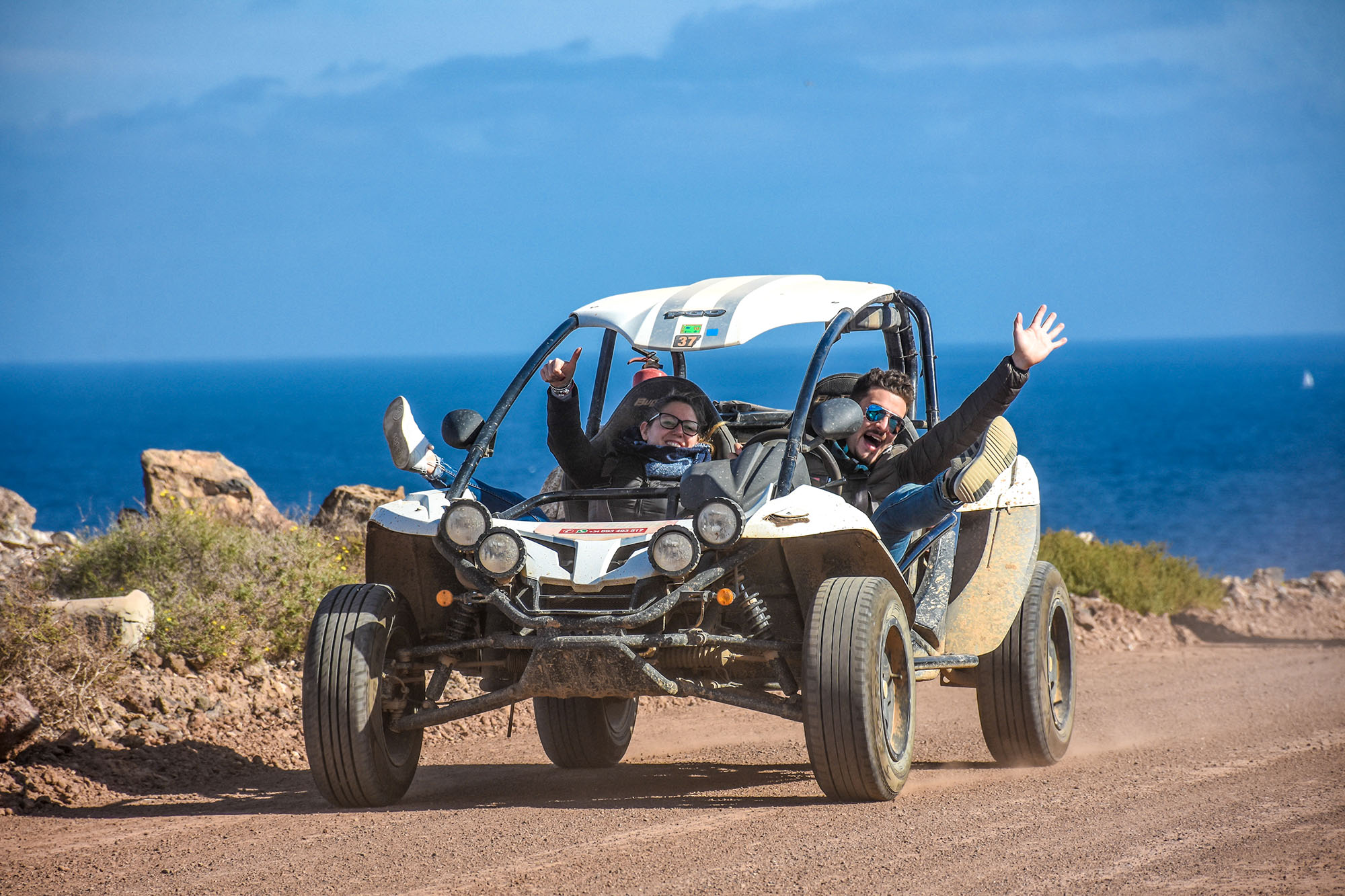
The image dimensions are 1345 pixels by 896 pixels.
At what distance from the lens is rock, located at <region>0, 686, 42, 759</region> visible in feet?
25.6

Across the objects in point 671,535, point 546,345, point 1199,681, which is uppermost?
point 546,345

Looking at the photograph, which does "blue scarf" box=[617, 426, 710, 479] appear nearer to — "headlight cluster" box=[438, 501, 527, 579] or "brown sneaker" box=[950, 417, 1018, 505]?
"headlight cluster" box=[438, 501, 527, 579]

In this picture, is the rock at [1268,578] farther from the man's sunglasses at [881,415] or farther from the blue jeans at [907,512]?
the blue jeans at [907,512]

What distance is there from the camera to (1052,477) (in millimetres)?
63844

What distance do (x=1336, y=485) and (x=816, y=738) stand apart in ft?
182

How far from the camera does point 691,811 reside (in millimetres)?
6781

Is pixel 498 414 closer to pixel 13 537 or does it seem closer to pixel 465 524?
pixel 465 524

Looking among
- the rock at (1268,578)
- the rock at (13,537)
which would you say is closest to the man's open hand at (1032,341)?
the rock at (13,537)

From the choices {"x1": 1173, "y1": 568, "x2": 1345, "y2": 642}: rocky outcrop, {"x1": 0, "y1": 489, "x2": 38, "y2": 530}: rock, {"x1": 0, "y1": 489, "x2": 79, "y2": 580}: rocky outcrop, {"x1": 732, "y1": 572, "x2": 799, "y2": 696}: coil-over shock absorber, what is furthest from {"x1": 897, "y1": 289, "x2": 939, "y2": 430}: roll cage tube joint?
{"x1": 0, "y1": 489, "x2": 38, "y2": 530}: rock

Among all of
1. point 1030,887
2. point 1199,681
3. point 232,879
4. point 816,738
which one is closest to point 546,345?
point 816,738

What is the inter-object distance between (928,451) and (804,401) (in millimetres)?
921

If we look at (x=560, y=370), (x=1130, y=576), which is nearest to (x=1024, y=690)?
(x=560, y=370)

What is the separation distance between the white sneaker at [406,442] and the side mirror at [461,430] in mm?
114

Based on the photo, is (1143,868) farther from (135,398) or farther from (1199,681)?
(135,398)
